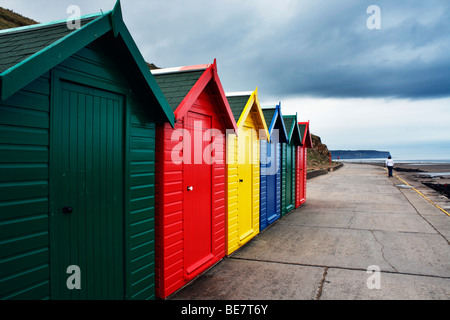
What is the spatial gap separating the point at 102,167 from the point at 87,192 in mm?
316

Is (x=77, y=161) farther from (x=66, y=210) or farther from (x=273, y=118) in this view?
(x=273, y=118)

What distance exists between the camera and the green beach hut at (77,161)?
8.25 feet

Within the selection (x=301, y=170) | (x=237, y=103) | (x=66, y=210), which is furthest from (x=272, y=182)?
(x=66, y=210)

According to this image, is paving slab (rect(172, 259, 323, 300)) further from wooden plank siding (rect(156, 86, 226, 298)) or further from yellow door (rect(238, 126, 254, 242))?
yellow door (rect(238, 126, 254, 242))

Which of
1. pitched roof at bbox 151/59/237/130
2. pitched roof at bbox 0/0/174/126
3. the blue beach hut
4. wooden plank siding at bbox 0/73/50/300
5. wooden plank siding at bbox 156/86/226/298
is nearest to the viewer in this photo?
pitched roof at bbox 0/0/174/126

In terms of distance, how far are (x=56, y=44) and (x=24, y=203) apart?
4.19 ft

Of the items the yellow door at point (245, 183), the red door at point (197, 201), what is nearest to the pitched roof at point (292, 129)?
the yellow door at point (245, 183)

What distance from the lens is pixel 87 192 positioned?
3.23m

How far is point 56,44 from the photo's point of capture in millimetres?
2596

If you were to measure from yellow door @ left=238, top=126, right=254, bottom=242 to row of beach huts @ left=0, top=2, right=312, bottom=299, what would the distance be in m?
1.10

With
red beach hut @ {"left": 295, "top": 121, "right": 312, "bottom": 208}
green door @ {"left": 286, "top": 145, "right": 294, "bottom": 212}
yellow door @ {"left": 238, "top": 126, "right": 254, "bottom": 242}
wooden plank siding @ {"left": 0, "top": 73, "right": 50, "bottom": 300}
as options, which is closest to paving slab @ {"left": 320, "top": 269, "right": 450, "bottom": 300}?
yellow door @ {"left": 238, "top": 126, "right": 254, "bottom": 242}

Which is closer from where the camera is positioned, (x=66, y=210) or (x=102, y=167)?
(x=66, y=210)

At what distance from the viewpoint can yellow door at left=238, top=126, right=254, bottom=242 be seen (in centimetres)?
714
